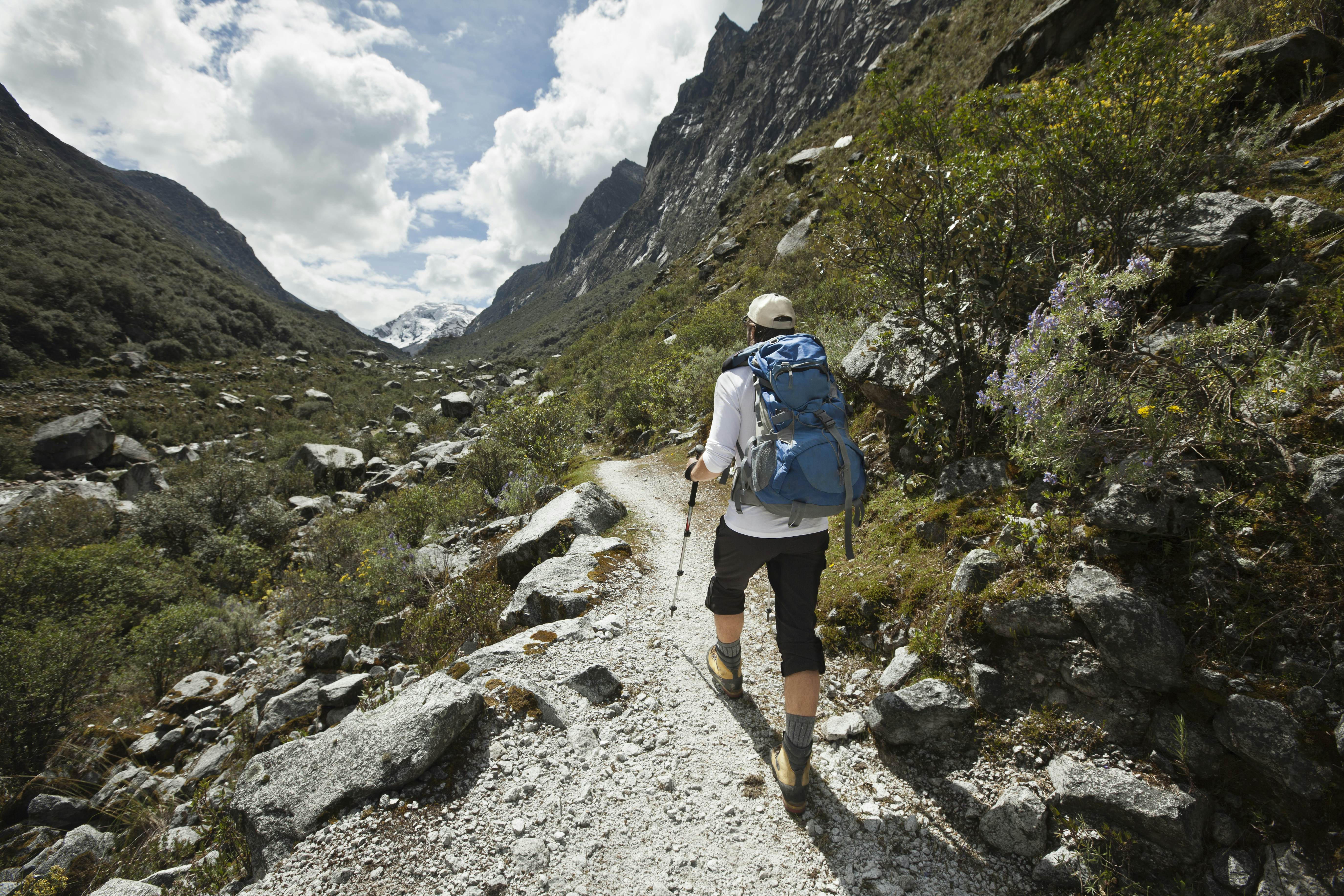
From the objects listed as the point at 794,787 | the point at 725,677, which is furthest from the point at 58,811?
the point at 794,787

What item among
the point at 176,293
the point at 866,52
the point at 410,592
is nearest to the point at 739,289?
the point at 410,592

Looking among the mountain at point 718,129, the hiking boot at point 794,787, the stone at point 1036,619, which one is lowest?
the hiking boot at point 794,787

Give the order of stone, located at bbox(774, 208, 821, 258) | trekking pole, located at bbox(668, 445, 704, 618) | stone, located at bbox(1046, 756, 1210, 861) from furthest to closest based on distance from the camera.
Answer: stone, located at bbox(774, 208, 821, 258) → trekking pole, located at bbox(668, 445, 704, 618) → stone, located at bbox(1046, 756, 1210, 861)

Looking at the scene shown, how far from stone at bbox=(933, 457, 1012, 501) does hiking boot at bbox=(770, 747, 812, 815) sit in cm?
296

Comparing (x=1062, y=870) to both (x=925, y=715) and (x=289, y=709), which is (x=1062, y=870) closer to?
(x=925, y=715)

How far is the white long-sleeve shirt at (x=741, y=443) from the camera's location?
2908 millimetres

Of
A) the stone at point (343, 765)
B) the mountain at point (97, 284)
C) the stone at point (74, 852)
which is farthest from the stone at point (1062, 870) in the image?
the mountain at point (97, 284)

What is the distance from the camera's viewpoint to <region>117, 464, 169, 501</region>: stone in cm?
1803

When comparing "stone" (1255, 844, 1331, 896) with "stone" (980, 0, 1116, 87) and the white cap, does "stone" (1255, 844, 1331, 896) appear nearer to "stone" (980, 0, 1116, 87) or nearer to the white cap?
the white cap

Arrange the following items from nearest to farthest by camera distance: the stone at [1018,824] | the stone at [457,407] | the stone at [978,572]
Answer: the stone at [1018,824] < the stone at [978,572] < the stone at [457,407]

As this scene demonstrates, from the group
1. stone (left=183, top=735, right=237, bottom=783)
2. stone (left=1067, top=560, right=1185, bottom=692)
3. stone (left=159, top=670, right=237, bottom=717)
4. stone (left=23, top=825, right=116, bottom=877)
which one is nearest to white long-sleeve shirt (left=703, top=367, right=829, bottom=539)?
stone (left=1067, top=560, right=1185, bottom=692)

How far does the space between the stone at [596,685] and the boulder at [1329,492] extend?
431cm

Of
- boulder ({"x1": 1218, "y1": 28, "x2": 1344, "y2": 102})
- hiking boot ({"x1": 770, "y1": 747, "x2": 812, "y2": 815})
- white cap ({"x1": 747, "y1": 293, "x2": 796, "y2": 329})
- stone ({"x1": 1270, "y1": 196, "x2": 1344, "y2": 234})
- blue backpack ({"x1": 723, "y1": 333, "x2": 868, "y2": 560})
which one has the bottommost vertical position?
hiking boot ({"x1": 770, "y1": 747, "x2": 812, "y2": 815})

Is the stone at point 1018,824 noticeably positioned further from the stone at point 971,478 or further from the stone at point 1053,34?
the stone at point 1053,34
